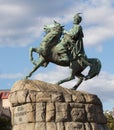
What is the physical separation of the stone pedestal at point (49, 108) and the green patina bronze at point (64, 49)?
3.81 feet

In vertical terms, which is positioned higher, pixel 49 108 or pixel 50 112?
pixel 49 108

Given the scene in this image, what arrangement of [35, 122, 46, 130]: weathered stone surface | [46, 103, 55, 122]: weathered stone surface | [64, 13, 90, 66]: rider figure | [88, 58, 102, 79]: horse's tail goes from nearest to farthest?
[35, 122, 46, 130]: weathered stone surface, [46, 103, 55, 122]: weathered stone surface, [64, 13, 90, 66]: rider figure, [88, 58, 102, 79]: horse's tail

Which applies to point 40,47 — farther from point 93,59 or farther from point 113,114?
point 113,114

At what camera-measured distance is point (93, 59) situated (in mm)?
23359

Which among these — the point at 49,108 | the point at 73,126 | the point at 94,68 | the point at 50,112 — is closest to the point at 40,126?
the point at 50,112

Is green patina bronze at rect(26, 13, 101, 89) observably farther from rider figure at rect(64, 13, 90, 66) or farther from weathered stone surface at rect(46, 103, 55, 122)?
weathered stone surface at rect(46, 103, 55, 122)

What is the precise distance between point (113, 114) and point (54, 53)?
109 feet

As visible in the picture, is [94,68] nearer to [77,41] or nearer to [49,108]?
[77,41]

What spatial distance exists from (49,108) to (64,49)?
2.80 meters

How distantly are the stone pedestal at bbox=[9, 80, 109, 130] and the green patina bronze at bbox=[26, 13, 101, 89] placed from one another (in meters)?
1.16

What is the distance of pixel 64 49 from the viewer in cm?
2258

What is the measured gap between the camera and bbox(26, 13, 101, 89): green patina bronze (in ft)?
73.5

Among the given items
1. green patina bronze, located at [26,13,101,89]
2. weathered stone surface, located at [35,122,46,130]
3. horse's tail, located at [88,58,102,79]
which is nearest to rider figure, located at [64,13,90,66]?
green patina bronze, located at [26,13,101,89]

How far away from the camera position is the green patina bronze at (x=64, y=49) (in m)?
22.4
